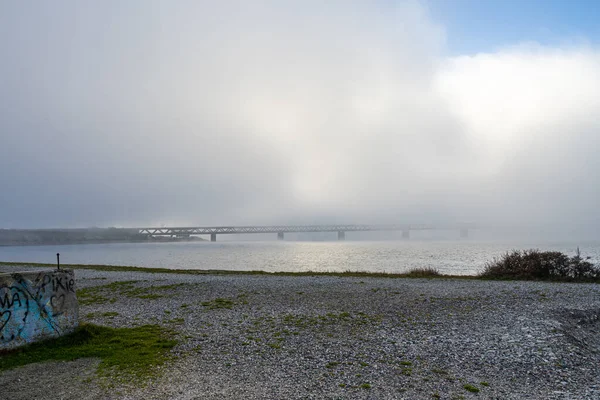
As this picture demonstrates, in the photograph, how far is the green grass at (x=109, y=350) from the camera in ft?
26.7

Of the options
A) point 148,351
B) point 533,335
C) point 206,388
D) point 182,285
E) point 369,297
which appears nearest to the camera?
point 206,388

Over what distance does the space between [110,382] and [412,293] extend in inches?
461

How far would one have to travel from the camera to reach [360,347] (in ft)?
30.9

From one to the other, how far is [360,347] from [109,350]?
233 inches

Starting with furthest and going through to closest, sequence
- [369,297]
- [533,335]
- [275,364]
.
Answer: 1. [369,297]
2. [533,335]
3. [275,364]

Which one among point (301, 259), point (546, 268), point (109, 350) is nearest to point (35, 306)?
point (109, 350)

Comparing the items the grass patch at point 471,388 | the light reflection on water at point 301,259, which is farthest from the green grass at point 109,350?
the light reflection on water at point 301,259

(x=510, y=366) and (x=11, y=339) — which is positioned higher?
(x=11, y=339)

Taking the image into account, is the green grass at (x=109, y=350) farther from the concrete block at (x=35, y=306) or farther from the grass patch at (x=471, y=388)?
the grass patch at (x=471, y=388)

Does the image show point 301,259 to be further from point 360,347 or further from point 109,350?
point 109,350

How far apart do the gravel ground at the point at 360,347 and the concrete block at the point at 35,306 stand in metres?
1.46

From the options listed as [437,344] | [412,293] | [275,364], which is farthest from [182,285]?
[437,344]

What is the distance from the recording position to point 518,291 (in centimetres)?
1602

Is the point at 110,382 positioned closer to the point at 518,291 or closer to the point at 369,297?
the point at 369,297
